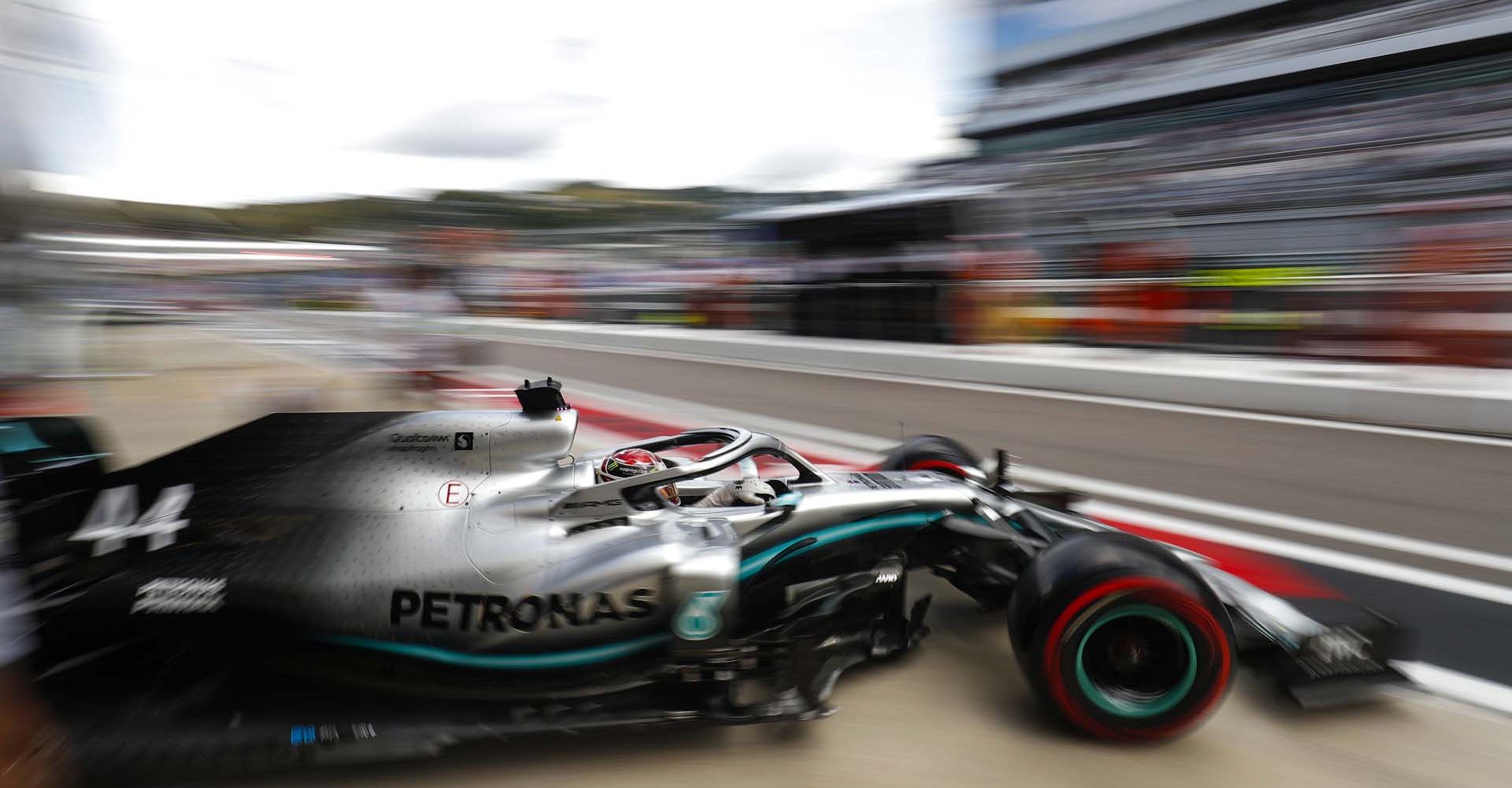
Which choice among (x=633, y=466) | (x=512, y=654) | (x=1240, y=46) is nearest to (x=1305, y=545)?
(x=633, y=466)

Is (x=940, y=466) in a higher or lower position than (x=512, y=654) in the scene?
higher

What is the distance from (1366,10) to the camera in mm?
18438

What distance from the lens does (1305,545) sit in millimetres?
4336

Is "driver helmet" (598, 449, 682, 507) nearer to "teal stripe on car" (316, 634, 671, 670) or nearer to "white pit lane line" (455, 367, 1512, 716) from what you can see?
"teal stripe on car" (316, 634, 671, 670)

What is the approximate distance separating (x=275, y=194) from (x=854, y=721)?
311cm

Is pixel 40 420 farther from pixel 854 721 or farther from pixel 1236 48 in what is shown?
pixel 1236 48

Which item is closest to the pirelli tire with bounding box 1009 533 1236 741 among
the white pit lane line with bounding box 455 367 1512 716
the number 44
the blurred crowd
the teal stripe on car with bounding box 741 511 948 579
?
the teal stripe on car with bounding box 741 511 948 579

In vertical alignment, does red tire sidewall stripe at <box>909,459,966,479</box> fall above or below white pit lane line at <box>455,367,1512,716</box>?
above

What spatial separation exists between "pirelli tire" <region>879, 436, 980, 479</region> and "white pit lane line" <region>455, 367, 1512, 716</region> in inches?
50.0

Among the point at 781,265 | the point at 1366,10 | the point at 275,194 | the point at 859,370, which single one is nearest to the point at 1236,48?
the point at 1366,10

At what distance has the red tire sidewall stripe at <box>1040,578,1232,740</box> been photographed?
2.54 m

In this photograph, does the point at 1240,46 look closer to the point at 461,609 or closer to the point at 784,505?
the point at 784,505

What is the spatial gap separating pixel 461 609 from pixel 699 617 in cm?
64

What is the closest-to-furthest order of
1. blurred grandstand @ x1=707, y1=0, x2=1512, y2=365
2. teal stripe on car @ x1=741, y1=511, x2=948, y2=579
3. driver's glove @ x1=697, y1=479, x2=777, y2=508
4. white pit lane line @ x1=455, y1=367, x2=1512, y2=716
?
1. teal stripe on car @ x1=741, y1=511, x2=948, y2=579
2. white pit lane line @ x1=455, y1=367, x2=1512, y2=716
3. driver's glove @ x1=697, y1=479, x2=777, y2=508
4. blurred grandstand @ x1=707, y1=0, x2=1512, y2=365
